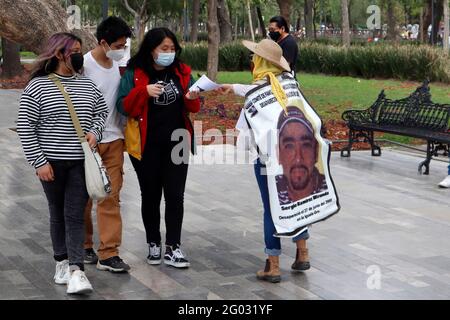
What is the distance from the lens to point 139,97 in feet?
18.8

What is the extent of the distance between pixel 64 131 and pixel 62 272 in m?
1.03

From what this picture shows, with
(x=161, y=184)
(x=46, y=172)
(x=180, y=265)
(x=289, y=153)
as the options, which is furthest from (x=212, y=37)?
(x=46, y=172)

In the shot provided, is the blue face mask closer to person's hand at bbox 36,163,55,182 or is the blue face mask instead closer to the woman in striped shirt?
the woman in striped shirt

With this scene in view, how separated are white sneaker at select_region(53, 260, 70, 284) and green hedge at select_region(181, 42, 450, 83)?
18.4 metres

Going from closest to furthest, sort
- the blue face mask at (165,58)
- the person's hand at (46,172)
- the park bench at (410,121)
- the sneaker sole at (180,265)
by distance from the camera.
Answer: the person's hand at (46,172) → the blue face mask at (165,58) → the sneaker sole at (180,265) → the park bench at (410,121)

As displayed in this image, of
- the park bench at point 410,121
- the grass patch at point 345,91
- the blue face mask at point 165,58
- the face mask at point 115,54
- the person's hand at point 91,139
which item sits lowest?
the grass patch at point 345,91

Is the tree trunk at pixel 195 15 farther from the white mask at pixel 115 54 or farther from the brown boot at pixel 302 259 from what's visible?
the brown boot at pixel 302 259

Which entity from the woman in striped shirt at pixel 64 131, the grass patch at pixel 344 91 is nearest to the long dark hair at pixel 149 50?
the woman in striped shirt at pixel 64 131

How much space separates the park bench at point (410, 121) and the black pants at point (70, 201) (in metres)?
5.77

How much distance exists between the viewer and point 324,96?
19734 millimetres

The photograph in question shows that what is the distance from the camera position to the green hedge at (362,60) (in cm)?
2353

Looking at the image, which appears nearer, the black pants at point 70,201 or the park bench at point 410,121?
the black pants at point 70,201

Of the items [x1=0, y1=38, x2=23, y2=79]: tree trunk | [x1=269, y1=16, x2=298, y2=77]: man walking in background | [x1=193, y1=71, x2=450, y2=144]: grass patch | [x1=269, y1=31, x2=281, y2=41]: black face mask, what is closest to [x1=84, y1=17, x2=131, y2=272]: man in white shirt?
[x1=269, y1=16, x2=298, y2=77]: man walking in background
